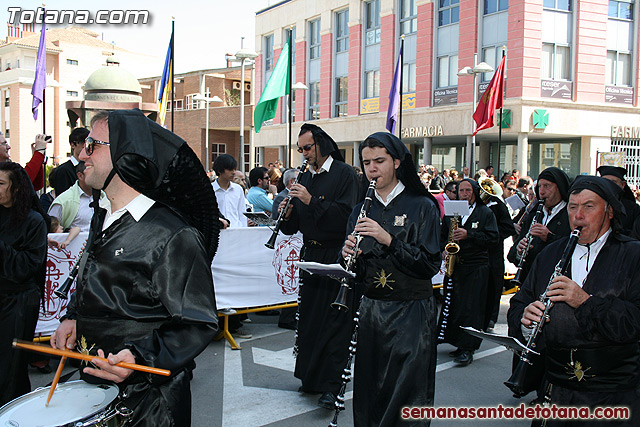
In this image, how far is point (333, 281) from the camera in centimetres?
542

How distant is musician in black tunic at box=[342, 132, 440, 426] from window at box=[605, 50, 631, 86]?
24.5 m

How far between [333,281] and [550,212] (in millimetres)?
2406

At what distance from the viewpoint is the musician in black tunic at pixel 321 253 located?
534 centimetres

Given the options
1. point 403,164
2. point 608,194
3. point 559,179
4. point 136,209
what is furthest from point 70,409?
point 559,179

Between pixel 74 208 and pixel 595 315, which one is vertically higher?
pixel 74 208

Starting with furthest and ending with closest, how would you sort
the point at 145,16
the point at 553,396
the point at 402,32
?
the point at 402,32
the point at 145,16
the point at 553,396

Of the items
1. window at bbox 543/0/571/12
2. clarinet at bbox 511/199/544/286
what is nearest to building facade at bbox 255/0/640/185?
window at bbox 543/0/571/12

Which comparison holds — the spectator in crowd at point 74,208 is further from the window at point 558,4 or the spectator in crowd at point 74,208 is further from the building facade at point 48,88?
the building facade at point 48,88

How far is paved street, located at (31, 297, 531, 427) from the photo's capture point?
5059mm

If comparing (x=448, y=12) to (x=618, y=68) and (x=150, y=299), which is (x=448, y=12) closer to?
(x=618, y=68)

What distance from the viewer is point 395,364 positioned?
3.93 m

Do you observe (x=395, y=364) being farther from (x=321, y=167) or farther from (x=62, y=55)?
(x=62, y=55)

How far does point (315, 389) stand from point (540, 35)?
22.0m

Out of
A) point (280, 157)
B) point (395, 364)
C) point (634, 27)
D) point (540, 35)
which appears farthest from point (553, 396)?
point (280, 157)
